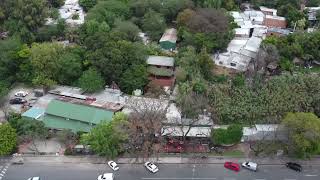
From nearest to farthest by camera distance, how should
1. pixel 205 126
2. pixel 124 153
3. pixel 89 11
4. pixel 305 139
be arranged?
1. pixel 305 139
2. pixel 124 153
3. pixel 205 126
4. pixel 89 11

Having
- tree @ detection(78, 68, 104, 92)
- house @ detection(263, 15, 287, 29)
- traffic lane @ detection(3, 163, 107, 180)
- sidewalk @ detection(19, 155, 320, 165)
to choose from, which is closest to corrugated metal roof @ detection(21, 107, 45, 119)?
sidewalk @ detection(19, 155, 320, 165)

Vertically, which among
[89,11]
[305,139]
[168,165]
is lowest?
[168,165]

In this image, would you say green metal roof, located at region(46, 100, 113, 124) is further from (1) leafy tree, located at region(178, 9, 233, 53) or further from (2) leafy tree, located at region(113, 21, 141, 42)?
(1) leafy tree, located at region(178, 9, 233, 53)

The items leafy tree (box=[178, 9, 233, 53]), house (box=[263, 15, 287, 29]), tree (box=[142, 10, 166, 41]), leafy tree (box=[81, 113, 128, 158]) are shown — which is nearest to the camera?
leafy tree (box=[81, 113, 128, 158])

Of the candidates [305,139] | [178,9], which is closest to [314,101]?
[305,139]

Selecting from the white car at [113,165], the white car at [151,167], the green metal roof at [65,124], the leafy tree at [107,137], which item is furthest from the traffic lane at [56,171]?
the green metal roof at [65,124]

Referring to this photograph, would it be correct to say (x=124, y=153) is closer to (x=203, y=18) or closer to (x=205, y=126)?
(x=205, y=126)

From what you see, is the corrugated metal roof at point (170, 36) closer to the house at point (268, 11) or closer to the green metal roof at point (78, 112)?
the house at point (268, 11)
